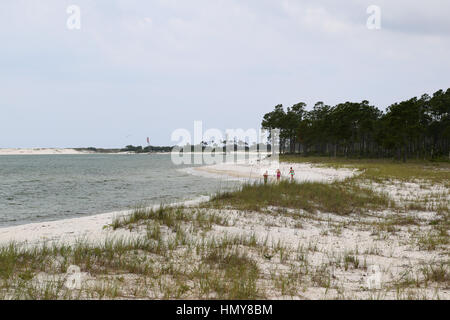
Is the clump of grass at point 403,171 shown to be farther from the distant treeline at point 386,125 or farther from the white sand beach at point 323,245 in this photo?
the white sand beach at point 323,245

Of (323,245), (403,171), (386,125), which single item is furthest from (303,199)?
(386,125)

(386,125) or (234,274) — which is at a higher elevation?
(386,125)

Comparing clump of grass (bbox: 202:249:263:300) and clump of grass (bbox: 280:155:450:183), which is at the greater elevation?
clump of grass (bbox: 202:249:263:300)

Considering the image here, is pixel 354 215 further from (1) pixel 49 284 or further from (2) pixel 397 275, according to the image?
(1) pixel 49 284

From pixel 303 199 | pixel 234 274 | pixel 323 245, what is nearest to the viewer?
pixel 234 274

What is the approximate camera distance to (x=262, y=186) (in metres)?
20.1

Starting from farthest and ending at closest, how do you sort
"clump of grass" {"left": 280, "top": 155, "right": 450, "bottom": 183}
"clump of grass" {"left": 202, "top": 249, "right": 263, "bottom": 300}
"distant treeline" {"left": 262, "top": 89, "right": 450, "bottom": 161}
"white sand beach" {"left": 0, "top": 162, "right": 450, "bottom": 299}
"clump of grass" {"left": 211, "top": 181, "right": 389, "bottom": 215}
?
"distant treeline" {"left": 262, "top": 89, "right": 450, "bottom": 161}
"clump of grass" {"left": 280, "top": 155, "right": 450, "bottom": 183}
"clump of grass" {"left": 211, "top": 181, "right": 389, "bottom": 215}
"white sand beach" {"left": 0, "top": 162, "right": 450, "bottom": 299}
"clump of grass" {"left": 202, "top": 249, "right": 263, "bottom": 300}

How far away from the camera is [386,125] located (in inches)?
2458

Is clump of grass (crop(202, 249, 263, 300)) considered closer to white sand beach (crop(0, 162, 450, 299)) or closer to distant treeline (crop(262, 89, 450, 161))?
white sand beach (crop(0, 162, 450, 299))

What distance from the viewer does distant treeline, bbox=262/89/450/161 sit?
2275 inches

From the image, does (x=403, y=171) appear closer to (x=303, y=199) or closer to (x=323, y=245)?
(x=303, y=199)

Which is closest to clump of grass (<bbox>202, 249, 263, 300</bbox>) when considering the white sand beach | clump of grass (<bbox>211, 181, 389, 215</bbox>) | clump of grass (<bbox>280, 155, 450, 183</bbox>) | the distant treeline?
the white sand beach
